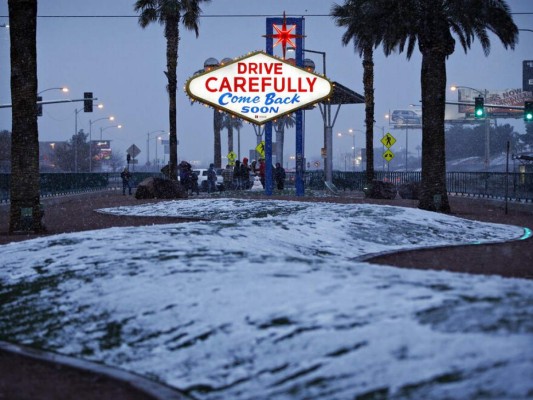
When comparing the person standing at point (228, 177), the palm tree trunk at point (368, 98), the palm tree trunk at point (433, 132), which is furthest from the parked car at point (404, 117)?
the palm tree trunk at point (433, 132)

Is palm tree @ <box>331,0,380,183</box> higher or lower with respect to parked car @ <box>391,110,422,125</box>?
lower

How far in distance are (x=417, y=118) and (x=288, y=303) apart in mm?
151194

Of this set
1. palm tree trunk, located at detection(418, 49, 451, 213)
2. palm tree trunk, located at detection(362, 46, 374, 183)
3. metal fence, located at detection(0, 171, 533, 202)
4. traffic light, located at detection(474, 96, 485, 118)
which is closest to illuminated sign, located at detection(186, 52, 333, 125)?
palm tree trunk, located at detection(362, 46, 374, 183)

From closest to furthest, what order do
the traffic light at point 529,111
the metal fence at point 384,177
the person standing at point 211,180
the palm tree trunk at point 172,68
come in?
the metal fence at point 384,177, the traffic light at point 529,111, the palm tree trunk at point 172,68, the person standing at point 211,180

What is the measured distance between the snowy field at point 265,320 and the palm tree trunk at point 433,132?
14904mm

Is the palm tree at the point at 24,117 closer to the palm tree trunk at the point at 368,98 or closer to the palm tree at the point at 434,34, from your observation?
the palm tree at the point at 434,34

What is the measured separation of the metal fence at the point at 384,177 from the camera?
29109 millimetres

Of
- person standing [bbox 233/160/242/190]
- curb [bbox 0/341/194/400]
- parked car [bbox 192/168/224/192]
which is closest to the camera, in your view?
curb [bbox 0/341/194/400]

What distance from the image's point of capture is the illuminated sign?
34.4m

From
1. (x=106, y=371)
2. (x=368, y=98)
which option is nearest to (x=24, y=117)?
(x=106, y=371)

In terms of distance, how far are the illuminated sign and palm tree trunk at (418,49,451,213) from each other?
10.4 m

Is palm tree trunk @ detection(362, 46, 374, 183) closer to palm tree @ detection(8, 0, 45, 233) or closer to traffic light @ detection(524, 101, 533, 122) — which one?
traffic light @ detection(524, 101, 533, 122)

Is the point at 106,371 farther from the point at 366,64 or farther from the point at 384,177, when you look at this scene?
the point at 384,177

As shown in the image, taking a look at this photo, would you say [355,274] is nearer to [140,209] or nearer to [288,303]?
[288,303]
